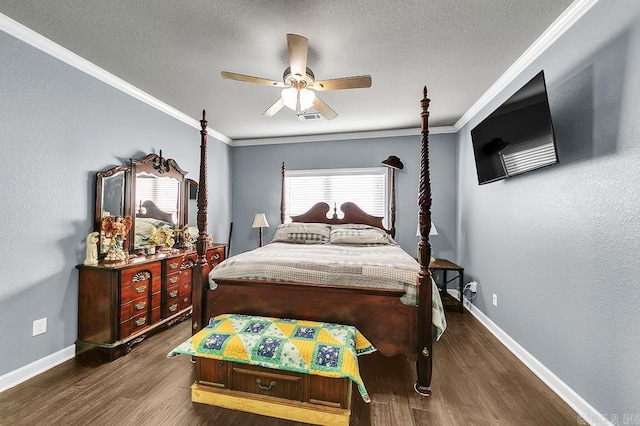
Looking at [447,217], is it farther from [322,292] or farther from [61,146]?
[61,146]

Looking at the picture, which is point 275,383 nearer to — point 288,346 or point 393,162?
point 288,346

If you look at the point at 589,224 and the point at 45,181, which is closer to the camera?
the point at 589,224

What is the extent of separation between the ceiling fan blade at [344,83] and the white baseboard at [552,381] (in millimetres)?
2597

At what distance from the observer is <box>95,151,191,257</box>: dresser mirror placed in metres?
2.69

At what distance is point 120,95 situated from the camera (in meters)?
2.85

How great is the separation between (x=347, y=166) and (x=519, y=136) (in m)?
2.75

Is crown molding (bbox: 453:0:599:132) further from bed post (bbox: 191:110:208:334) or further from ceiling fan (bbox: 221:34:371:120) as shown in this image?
bed post (bbox: 191:110:208:334)

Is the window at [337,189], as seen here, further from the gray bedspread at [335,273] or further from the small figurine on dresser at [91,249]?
the small figurine on dresser at [91,249]

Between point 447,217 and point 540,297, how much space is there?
2252mm

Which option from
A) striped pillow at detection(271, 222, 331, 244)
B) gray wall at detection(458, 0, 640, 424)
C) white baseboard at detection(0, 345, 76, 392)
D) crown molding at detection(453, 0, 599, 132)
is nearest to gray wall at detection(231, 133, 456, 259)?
striped pillow at detection(271, 222, 331, 244)

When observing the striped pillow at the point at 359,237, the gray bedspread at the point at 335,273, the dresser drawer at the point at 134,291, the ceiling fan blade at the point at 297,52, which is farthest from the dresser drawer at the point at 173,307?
the ceiling fan blade at the point at 297,52

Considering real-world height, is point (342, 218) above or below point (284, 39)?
below

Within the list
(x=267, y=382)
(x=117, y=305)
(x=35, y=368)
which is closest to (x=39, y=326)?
(x=35, y=368)

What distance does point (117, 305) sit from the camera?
7.79 feet
